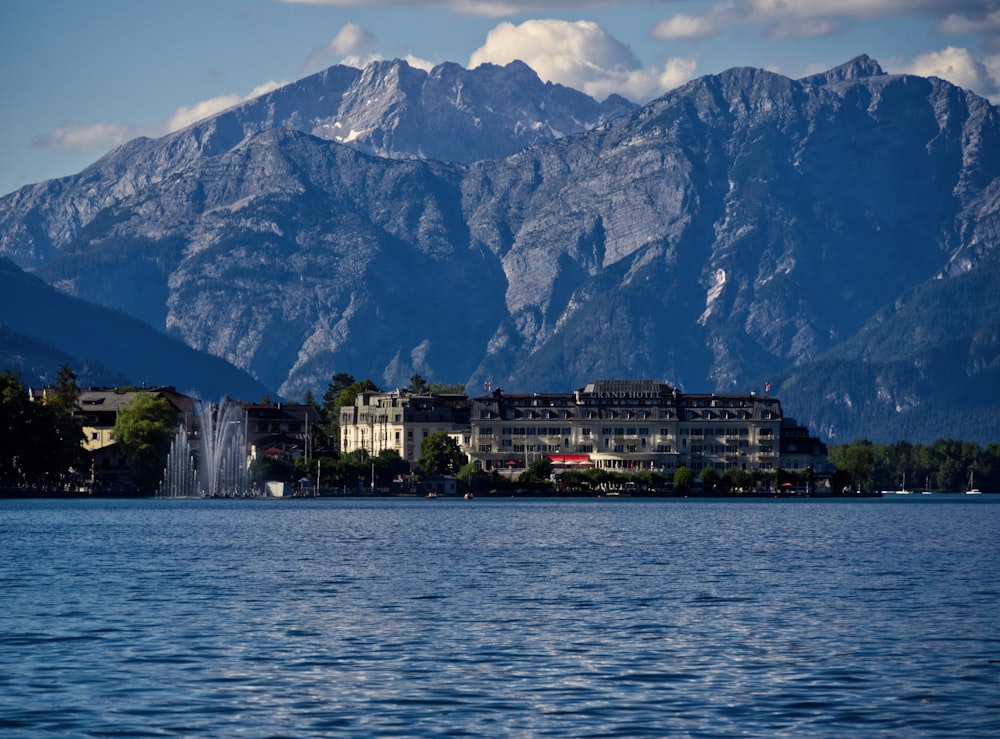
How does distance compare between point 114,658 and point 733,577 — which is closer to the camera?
point 114,658

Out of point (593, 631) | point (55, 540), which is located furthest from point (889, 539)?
point (593, 631)

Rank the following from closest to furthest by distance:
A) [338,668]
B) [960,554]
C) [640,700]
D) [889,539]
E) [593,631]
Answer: [640,700]
[338,668]
[593,631]
[960,554]
[889,539]

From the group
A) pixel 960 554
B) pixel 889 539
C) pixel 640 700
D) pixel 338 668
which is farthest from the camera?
pixel 889 539

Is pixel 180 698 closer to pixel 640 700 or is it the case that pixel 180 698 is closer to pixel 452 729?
pixel 452 729

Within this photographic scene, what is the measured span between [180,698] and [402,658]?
9088 millimetres

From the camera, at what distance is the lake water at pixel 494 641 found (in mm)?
46031

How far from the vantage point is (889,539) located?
131250 millimetres

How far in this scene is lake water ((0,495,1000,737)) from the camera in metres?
46.0

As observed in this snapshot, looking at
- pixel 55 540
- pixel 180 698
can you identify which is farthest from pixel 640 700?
pixel 55 540

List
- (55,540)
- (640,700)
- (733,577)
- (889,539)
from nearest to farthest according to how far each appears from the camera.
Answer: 1. (640,700)
2. (733,577)
3. (55,540)
4. (889,539)

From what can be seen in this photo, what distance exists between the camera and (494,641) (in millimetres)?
60000

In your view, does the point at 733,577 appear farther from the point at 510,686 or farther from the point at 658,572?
the point at 510,686

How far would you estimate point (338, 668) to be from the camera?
5362 centimetres

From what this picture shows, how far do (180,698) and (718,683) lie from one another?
1392cm
